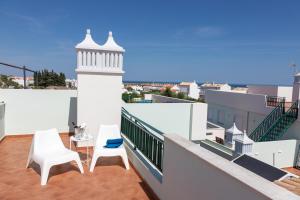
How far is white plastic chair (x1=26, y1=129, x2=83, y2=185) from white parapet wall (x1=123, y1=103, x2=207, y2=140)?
174 inches

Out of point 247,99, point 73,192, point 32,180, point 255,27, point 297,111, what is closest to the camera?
point 73,192

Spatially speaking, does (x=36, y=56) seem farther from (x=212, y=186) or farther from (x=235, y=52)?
(x=235, y=52)

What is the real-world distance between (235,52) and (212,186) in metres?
60.5

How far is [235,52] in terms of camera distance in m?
56.7

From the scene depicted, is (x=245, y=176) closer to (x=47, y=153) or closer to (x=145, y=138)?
(x=145, y=138)

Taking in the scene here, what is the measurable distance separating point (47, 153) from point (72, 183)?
71cm

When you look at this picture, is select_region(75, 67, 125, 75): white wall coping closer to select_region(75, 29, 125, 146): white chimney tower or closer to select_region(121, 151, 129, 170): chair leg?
select_region(75, 29, 125, 146): white chimney tower

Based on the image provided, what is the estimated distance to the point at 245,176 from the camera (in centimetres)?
153

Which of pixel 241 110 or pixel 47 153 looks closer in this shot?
pixel 47 153

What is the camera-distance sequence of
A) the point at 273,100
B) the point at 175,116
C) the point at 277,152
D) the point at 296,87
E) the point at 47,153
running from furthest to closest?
the point at 273,100
the point at 296,87
the point at 277,152
the point at 175,116
the point at 47,153

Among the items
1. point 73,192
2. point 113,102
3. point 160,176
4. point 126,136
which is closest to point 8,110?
point 113,102

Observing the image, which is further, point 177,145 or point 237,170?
point 177,145

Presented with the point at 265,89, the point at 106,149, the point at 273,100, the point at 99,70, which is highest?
the point at 99,70

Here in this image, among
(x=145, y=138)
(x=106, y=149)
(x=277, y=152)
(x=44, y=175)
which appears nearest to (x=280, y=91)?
(x=277, y=152)
